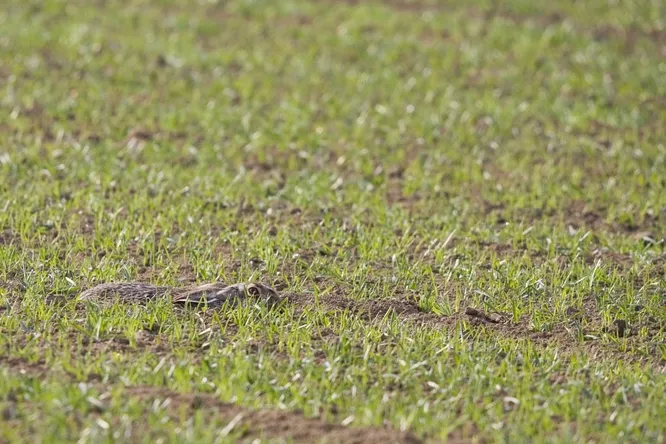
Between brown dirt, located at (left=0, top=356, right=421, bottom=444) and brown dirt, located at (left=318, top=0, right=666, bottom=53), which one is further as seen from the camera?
brown dirt, located at (left=318, top=0, right=666, bottom=53)

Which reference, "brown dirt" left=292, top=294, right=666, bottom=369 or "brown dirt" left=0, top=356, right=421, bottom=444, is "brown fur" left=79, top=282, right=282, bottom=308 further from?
"brown dirt" left=0, top=356, right=421, bottom=444

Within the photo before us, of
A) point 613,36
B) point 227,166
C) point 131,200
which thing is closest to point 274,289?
point 131,200

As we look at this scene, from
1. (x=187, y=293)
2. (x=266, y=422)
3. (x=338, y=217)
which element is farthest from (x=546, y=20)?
(x=266, y=422)

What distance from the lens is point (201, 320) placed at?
4.96m

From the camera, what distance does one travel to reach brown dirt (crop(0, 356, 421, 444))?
401cm

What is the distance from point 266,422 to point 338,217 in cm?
270

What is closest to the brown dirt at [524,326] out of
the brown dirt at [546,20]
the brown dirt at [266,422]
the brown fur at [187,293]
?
the brown fur at [187,293]

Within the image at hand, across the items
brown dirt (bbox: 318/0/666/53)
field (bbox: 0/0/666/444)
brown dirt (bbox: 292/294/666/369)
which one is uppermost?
brown dirt (bbox: 318/0/666/53)

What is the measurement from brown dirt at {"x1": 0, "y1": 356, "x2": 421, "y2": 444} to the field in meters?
0.01

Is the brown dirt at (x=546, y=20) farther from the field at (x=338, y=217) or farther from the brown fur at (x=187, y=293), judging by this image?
the brown fur at (x=187, y=293)

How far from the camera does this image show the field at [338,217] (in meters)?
4.30

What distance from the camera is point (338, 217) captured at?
6.67m

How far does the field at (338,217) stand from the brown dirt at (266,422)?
12 millimetres

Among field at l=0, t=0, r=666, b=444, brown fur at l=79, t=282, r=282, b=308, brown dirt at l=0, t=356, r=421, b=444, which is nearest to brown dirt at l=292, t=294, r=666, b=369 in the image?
field at l=0, t=0, r=666, b=444
